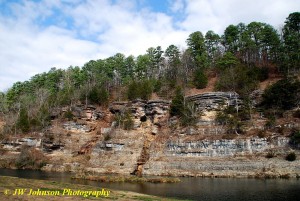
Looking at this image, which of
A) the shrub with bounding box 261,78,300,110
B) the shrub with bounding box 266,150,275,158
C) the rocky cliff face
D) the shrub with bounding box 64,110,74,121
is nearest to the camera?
the shrub with bounding box 266,150,275,158

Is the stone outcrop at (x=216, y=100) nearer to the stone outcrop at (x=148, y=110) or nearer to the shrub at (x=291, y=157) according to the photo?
the stone outcrop at (x=148, y=110)

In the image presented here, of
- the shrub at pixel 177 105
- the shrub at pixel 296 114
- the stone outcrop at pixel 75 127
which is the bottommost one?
the stone outcrop at pixel 75 127

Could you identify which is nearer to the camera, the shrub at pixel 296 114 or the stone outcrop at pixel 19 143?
the shrub at pixel 296 114

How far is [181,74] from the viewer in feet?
333

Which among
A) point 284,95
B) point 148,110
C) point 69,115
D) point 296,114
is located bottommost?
point 296,114

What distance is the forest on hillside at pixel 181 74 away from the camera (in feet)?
269

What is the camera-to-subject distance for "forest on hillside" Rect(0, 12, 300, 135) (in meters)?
82.1

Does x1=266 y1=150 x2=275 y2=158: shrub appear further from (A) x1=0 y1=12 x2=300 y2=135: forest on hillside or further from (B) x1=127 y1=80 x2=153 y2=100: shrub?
(B) x1=127 y1=80 x2=153 y2=100: shrub

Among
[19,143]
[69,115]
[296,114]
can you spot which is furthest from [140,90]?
[296,114]

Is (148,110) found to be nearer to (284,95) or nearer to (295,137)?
(284,95)

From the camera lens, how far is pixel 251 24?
10006 centimetres

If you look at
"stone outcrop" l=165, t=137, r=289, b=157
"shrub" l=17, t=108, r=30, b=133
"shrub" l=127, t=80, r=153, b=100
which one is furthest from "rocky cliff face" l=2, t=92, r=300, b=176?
"shrub" l=17, t=108, r=30, b=133

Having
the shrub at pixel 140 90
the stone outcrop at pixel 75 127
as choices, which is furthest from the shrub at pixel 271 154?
the stone outcrop at pixel 75 127

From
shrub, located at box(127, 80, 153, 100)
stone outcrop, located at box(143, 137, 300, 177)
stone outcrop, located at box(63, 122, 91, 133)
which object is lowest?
stone outcrop, located at box(143, 137, 300, 177)
